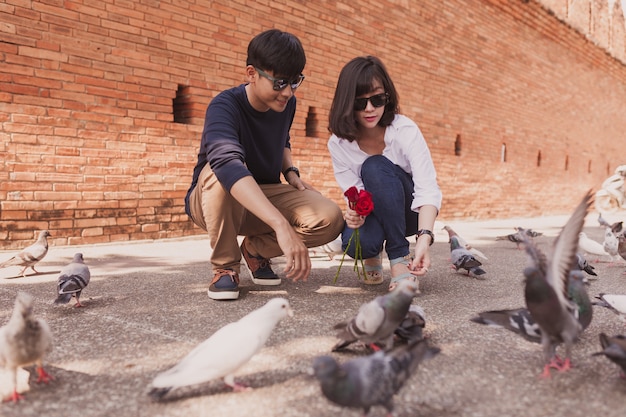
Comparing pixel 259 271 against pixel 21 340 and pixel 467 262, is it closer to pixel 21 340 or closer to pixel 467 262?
pixel 467 262

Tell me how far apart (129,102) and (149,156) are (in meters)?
0.66

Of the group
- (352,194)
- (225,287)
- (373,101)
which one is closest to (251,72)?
(373,101)

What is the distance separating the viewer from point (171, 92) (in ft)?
20.4

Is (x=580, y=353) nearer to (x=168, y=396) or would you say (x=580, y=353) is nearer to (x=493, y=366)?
(x=493, y=366)

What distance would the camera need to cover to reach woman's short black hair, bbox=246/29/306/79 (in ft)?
9.00

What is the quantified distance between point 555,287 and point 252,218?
1.99 m

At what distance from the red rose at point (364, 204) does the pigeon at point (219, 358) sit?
1.23 m

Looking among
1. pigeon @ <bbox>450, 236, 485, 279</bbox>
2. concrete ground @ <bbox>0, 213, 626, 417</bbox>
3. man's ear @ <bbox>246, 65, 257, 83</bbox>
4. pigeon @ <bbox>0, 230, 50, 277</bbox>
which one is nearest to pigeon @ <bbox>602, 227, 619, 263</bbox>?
concrete ground @ <bbox>0, 213, 626, 417</bbox>

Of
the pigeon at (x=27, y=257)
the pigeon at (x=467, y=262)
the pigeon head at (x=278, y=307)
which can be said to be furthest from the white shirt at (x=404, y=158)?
the pigeon at (x=27, y=257)

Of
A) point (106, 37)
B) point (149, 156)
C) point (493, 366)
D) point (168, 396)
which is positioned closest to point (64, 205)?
point (149, 156)

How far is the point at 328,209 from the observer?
10.6 ft

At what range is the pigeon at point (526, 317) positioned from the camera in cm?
191

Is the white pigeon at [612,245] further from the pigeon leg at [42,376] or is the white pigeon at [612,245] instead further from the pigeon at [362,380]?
the pigeon leg at [42,376]

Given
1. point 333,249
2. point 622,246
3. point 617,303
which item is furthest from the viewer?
point 333,249
